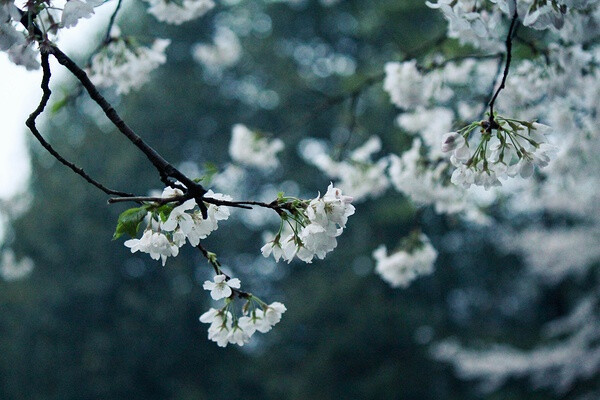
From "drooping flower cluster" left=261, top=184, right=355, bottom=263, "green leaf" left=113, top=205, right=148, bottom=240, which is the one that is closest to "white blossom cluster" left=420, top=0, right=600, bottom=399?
"drooping flower cluster" left=261, top=184, right=355, bottom=263

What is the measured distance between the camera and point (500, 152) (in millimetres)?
1216

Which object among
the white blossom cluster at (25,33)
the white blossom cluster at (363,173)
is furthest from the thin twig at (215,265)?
the white blossom cluster at (363,173)

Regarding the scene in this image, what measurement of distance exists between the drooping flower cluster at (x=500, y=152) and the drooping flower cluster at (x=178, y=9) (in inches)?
43.7

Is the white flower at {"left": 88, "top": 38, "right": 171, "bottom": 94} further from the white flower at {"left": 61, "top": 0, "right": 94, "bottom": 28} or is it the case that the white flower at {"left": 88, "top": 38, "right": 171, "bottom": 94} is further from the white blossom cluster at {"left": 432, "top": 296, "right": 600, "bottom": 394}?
the white blossom cluster at {"left": 432, "top": 296, "right": 600, "bottom": 394}

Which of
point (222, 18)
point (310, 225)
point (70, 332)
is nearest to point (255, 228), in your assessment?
point (70, 332)

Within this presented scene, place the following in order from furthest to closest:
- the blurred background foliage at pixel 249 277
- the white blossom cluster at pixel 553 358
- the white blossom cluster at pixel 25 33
A: the blurred background foliage at pixel 249 277
the white blossom cluster at pixel 553 358
the white blossom cluster at pixel 25 33

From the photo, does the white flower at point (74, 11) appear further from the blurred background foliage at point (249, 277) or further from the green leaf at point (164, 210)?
the blurred background foliage at point (249, 277)

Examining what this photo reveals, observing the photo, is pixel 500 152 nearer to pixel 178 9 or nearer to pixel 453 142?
pixel 453 142

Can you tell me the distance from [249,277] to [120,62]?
35.2 feet

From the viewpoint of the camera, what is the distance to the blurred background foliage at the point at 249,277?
10.4 m

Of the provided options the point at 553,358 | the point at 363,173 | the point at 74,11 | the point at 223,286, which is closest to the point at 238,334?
the point at 223,286

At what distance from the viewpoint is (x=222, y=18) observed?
14.6 metres

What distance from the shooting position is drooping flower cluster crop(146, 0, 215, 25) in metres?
1.98

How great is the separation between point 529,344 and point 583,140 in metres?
8.02
